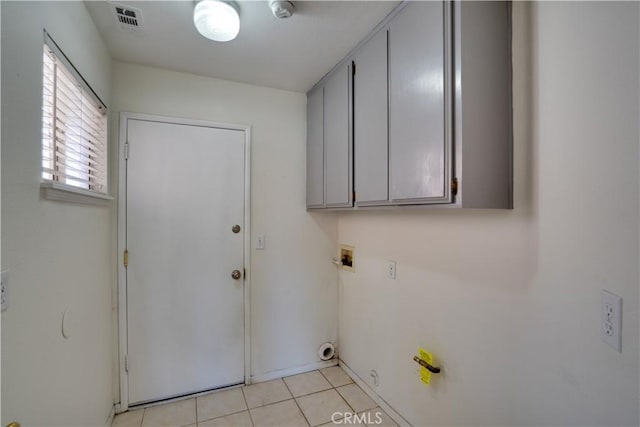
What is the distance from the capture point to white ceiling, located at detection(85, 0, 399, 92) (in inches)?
58.7

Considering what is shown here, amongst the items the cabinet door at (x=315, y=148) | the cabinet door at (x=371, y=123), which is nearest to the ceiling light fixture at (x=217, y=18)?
the cabinet door at (x=371, y=123)

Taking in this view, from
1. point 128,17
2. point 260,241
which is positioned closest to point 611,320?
point 260,241

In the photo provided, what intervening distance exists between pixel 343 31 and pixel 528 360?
1.87 metres

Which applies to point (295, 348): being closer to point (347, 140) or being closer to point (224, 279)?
point (224, 279)

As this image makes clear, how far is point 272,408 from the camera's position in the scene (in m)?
2.03

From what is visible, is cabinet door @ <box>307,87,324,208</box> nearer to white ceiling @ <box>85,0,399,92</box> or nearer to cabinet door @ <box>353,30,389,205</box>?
A: white ceiling @ <box>85,0,399,92</box>

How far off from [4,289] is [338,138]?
5.70 feet

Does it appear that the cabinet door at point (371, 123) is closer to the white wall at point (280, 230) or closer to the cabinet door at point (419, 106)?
the cabinet door at point (419, 106)

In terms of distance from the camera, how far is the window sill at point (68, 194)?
41.5 inches

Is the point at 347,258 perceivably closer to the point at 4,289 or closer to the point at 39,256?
the point at 39,256

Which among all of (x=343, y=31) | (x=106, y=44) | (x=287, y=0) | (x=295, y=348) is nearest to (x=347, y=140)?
(x=343, y=31)

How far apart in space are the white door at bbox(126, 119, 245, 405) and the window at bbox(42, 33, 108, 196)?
0.23 metres

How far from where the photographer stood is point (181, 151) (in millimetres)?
2131

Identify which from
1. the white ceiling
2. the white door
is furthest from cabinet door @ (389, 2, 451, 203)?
the white door
